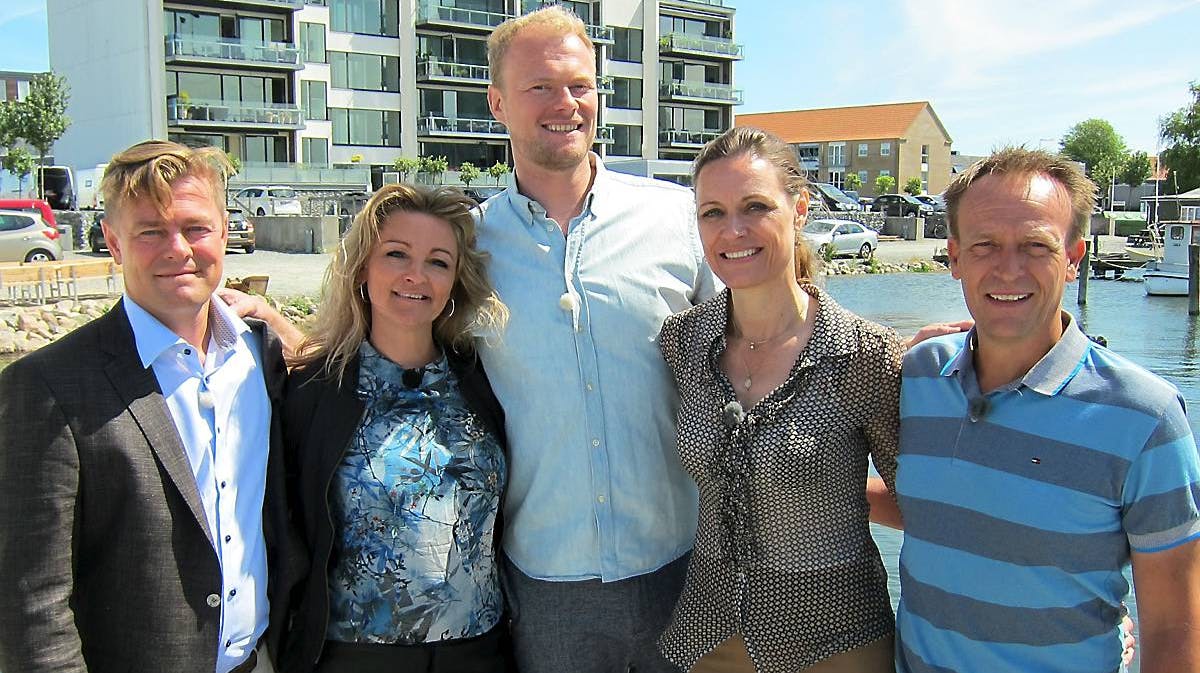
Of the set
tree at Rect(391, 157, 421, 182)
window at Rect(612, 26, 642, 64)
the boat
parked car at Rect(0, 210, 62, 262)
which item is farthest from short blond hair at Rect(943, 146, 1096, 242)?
window at Rect(612, 26, 642, 64)

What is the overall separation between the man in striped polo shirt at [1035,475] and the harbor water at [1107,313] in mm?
11964

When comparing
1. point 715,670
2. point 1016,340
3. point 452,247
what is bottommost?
point 715,670

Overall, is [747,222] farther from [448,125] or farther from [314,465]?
[448,125]

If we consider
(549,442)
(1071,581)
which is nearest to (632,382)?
(549,442)

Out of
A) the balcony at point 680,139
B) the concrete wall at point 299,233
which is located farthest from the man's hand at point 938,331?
the balcony at point 680,139

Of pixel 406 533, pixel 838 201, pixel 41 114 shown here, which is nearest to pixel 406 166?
pixel 41 114

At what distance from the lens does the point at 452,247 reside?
3.31 meters

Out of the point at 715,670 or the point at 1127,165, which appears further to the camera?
the point at 1127,165

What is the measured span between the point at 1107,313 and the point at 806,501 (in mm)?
26387

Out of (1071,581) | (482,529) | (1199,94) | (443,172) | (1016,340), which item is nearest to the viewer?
(1071,581)

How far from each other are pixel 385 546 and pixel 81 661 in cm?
84

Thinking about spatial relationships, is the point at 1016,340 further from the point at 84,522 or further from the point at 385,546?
the point at 84,522

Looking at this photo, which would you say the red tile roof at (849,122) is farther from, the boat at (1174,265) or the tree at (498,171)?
the boat at (1174,265)

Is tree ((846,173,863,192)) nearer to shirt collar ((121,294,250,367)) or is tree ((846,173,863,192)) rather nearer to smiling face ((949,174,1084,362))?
smiling face ((949,174,1084,362))
